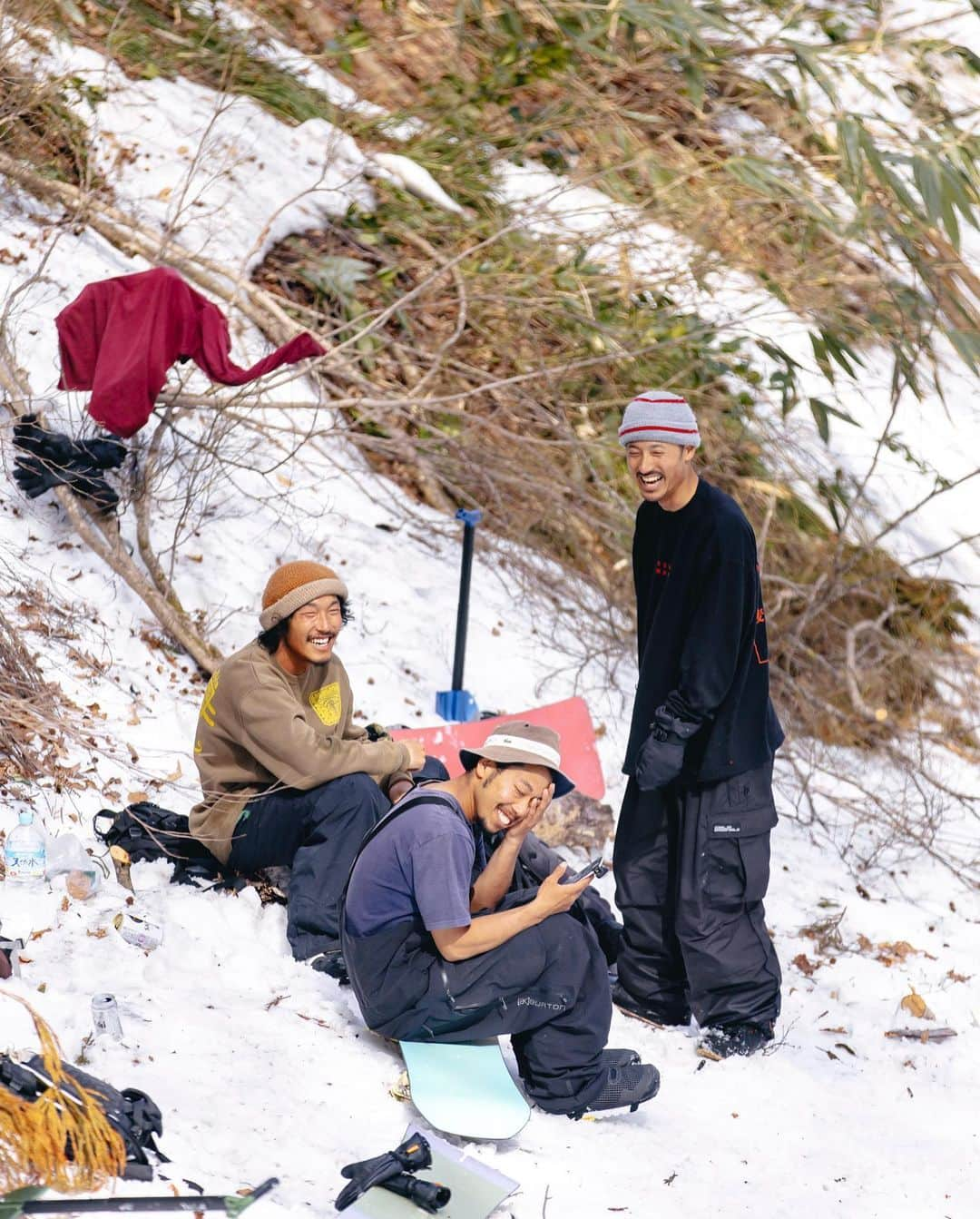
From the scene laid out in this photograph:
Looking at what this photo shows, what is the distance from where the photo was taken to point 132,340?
497 cm

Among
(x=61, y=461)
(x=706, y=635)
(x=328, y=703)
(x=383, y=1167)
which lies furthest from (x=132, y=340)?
(x=383, y=1167)

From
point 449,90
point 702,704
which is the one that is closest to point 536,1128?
point 702,704

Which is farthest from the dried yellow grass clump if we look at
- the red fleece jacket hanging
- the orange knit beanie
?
the red fleece jacket hanging

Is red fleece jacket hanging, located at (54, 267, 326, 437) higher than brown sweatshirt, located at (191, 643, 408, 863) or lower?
higher

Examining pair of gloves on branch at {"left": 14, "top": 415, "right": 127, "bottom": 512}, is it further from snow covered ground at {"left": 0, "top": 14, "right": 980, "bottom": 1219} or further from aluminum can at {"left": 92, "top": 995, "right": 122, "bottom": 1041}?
aluminum can at {"left": 92, "top": 995, "right": 122, "bottom": 1041}

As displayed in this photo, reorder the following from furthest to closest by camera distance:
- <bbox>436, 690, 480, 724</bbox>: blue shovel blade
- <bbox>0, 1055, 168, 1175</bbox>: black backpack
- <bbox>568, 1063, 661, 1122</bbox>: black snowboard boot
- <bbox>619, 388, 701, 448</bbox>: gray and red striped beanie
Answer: <bbox>436, 690, 480, 724</bbox>: blue shovel blade → <bbox>619, 388, 701, 448</bbox>: gray and red striped beanie → <bbox>568, 1063, 661, 1122</bbox>: black snowboard boot → <bbox>0, 1055, 168, 1175</bbox>: black backpack

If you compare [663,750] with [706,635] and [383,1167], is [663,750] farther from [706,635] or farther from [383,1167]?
[383,1167]

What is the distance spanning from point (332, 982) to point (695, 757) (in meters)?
1.16

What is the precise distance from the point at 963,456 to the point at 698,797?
22.3 feet

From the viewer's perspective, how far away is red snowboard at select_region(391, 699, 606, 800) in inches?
202

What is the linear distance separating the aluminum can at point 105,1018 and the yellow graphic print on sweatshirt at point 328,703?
3.75ft

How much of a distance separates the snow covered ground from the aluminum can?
1.0 inches

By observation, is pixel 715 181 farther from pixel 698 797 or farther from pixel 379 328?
pixel 698 797

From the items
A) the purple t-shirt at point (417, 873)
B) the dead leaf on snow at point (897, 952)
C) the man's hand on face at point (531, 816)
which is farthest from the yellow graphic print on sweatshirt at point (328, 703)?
the dead leaf on snow at point (897, 952)
